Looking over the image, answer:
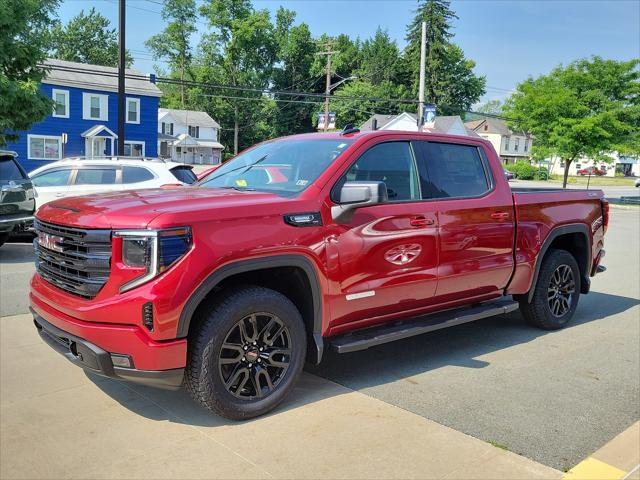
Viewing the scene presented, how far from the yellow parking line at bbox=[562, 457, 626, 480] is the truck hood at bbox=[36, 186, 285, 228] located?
2.40 m

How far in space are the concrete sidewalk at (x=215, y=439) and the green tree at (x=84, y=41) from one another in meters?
74.8

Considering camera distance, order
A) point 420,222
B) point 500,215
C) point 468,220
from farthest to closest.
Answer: point 500,215
point 468,220
point 420,222

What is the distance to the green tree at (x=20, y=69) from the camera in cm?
1512

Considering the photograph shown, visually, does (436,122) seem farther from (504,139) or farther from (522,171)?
(504,139)

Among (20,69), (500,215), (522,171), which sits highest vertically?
(20,69)

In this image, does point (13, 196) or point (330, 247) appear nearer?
point (330, 247)

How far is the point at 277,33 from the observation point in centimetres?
7869

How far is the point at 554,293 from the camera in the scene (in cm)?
627

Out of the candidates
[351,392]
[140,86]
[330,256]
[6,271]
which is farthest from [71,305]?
[140,86]

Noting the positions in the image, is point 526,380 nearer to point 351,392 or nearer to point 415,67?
point 351,392

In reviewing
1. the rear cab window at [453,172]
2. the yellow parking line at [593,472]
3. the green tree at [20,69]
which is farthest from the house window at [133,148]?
the yellow parking line at [593,472]

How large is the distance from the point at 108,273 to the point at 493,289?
350 centimetres

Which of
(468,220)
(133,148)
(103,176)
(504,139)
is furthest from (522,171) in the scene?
(468,220)

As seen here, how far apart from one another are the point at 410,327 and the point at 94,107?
127ft
